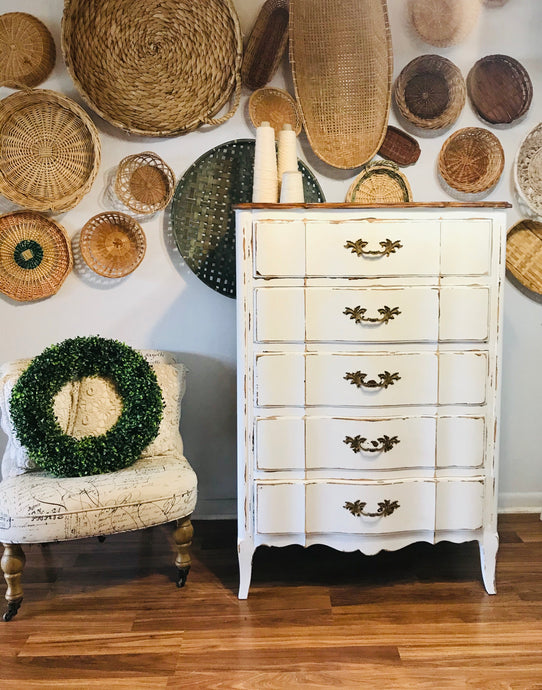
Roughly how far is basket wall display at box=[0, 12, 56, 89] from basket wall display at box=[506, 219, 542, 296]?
1.89 metres

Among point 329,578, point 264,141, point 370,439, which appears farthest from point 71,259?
point 329,578

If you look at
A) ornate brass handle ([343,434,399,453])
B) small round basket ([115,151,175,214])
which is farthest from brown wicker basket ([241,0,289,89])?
ornate brass handle ([343,434,399,453])

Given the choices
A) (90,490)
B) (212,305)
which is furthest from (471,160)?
(90,490)

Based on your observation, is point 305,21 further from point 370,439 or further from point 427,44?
point 370,439

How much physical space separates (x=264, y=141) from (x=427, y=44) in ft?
2.73

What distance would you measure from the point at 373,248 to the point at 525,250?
0.94 metres

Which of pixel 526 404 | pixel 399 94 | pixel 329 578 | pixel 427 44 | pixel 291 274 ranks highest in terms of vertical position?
pixel 427 44

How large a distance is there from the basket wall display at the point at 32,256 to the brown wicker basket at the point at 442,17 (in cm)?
156

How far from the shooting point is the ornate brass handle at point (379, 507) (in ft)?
6.68

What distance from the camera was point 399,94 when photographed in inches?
97.3

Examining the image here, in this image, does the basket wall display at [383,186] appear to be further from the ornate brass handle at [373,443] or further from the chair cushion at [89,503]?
the chair cushion at [89,503]

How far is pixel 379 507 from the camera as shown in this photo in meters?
2.04

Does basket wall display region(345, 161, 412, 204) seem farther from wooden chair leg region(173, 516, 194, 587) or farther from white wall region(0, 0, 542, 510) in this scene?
wooden chair leg region(173, 516, 194, 587)

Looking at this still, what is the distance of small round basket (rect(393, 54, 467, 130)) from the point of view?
2.46 m
